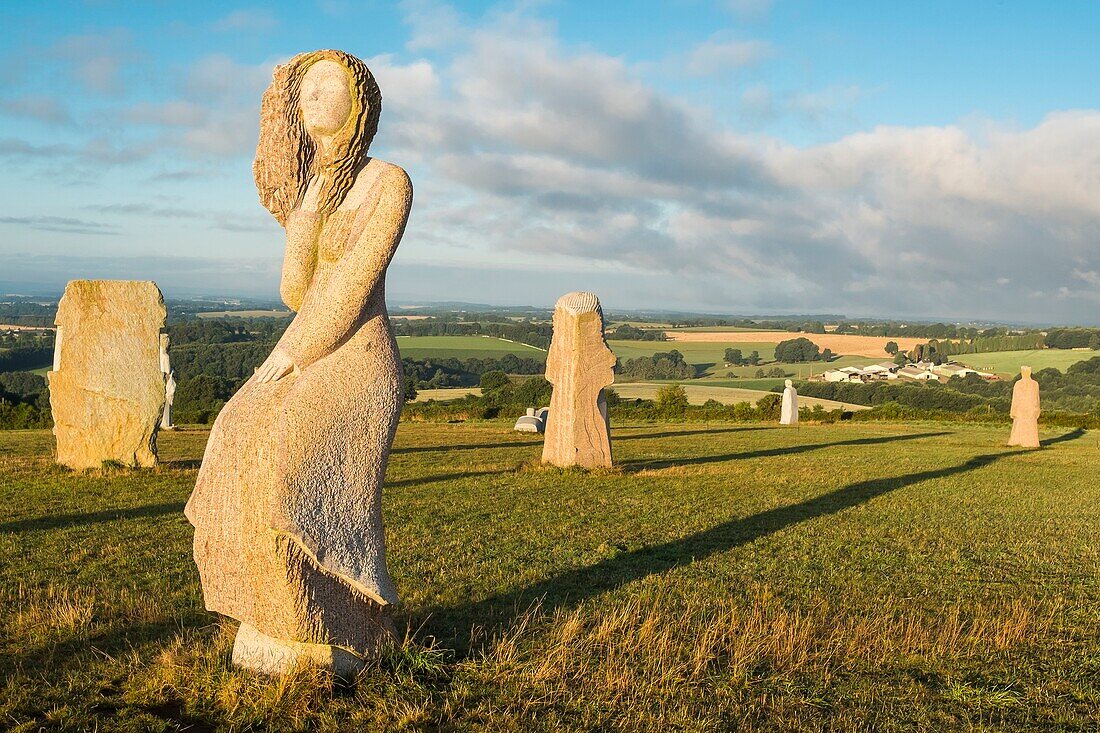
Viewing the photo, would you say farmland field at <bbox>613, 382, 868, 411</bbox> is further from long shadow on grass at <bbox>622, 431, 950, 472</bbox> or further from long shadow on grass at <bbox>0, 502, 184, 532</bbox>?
long shadow on grass at <bbox>0, 502, 184, 532</bbox>

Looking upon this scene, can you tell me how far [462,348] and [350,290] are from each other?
6688 cm

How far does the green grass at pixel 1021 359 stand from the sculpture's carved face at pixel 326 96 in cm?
5604

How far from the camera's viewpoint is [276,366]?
14.6 ft

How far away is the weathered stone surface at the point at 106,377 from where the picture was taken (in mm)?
13781

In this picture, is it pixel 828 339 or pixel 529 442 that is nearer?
pixel 529 442

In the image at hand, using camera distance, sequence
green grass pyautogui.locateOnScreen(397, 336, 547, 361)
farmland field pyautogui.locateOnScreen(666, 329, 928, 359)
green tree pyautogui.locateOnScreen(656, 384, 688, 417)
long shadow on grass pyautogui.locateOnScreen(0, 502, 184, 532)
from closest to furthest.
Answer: long shadow on grass pyautogui.locateOnScreen(0, 502, 184, 532) < green tree pyautogui.locateOnScreen(656, 384, 688, 417) < green grass pyautogui.locateOnScreen(397, 336, 547, 361) < farmland field pyautogui.locateOnScreen(666, 329, 928, 359)

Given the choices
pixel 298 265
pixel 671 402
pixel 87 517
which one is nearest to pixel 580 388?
pixel 87 517

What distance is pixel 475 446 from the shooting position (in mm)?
21609

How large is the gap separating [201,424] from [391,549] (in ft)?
73.6

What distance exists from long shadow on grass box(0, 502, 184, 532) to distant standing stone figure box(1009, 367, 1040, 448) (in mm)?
23800

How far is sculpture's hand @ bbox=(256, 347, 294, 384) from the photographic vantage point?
4.42 meters

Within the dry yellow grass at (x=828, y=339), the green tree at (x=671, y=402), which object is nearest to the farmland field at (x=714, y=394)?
the green tree at (x=671, y=402)

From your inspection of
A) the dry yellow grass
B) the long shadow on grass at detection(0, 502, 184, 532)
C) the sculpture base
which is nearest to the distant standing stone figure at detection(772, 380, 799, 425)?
the long shadow on grass at detection(0, 502, 184, 532)

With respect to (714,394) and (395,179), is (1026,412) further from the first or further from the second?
(395,179)
